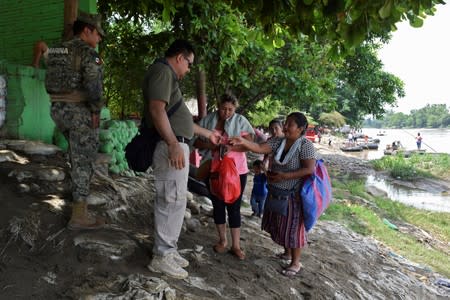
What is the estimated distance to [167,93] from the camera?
9.21 feet

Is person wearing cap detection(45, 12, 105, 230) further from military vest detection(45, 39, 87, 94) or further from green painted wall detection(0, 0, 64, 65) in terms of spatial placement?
green painted wall detection(0, 0, 64, 65)

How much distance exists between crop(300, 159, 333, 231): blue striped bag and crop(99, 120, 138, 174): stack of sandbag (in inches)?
118

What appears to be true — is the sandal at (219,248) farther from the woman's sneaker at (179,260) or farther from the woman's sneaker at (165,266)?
the woman's sneaker at (165,266)

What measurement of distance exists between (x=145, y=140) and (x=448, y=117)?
367 feet

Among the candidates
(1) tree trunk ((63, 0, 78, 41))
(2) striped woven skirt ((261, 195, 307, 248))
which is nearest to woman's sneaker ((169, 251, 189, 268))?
(2) striped woven skirt ((261, 195, 307, 248))

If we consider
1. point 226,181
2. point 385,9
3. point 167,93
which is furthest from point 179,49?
point 385,9

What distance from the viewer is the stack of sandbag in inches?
218

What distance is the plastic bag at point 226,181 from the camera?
11.8 feet

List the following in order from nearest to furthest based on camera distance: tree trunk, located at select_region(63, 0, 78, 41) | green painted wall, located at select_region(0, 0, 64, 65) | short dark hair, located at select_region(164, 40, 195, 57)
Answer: short dark hair, located at select_region(164, 40, 195, 57) < tree trunk, located at select_region(63, 0, 78, 41) < green painted wall, located at select_region(0, 0, 64, 65)

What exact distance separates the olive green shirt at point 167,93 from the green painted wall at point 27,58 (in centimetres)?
279

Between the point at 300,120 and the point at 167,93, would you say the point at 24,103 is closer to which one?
the point at 167,93

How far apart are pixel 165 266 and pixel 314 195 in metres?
1.50

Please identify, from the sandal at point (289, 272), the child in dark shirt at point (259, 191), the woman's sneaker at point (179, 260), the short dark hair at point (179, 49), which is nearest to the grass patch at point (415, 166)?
the child in dark shirt at point (259, 191)

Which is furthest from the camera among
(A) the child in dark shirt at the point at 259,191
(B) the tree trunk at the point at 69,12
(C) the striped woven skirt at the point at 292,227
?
(A) the child in dark shirt at the point at 259,191
